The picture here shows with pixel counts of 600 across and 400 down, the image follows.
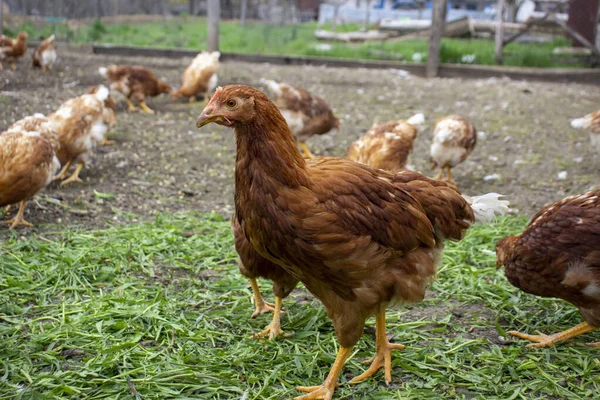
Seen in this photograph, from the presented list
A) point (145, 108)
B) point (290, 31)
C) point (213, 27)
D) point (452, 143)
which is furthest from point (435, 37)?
point (452, 143)

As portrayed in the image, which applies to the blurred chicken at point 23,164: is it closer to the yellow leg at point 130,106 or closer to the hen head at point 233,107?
the hen head at point 233,107

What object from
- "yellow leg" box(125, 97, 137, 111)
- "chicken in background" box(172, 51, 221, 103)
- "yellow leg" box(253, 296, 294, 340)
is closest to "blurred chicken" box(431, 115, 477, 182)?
"yellow leg" box(253, 296, 294, 340)

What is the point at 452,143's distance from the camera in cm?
606

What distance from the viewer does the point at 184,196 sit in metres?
5.78

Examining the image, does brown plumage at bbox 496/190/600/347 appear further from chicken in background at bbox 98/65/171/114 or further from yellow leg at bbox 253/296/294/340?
chicken in background at bbox 98/65/171/114

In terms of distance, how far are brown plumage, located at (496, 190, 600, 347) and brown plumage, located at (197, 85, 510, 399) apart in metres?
0.67

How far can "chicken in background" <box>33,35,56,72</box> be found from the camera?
1075cm

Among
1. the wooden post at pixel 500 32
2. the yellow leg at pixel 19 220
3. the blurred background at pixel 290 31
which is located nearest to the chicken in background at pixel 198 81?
the blurred background at pixel 290 31

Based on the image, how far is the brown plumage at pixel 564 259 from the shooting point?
127 inches

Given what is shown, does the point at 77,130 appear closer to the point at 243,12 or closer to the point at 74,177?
the point at 74,177

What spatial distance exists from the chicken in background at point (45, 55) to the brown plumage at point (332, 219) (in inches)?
369

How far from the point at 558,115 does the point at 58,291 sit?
7.49m

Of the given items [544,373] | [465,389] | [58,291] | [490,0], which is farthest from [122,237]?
[490,0]

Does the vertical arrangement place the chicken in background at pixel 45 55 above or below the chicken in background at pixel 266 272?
above
